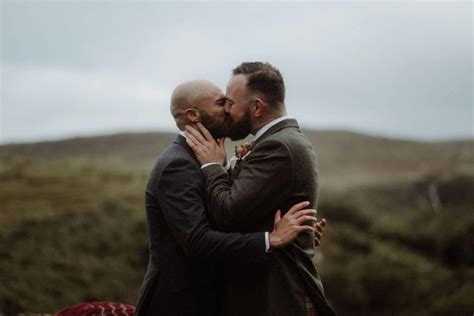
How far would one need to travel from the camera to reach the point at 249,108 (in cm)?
380

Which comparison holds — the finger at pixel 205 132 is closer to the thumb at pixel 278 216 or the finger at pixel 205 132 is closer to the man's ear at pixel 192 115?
the man's ear at pixel 192 115

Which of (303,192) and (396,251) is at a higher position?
(303,192)

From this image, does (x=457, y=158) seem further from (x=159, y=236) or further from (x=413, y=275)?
(x=159, y=236)

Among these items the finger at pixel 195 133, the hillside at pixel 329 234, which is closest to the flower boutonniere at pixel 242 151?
the finger at pixel 195 133

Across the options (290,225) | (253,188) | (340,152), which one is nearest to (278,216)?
(290,225)

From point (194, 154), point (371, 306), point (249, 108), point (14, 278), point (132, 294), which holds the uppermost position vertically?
point (249, 108)

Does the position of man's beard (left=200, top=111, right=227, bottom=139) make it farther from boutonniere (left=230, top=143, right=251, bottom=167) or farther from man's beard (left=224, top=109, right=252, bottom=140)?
boutonniere (left=230, top=143, right=251, bottom=167)

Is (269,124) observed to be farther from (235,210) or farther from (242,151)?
(235,210)

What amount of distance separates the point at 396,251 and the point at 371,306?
436 cm

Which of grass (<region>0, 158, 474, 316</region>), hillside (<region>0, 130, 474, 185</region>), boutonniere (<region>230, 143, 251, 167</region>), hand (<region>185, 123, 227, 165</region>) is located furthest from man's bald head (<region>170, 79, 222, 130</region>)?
hillside (<region>0, 130, 474, 185</region>)

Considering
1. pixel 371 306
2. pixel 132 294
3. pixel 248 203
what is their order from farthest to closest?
pixel 371 306 → pixel 132 294 → pixel 248 203

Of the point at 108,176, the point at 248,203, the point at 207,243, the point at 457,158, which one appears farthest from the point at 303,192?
the point at 457,158

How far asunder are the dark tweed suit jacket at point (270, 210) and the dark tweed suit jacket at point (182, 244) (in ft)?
0.32

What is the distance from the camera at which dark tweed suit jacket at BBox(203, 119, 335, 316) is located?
3545 mm
